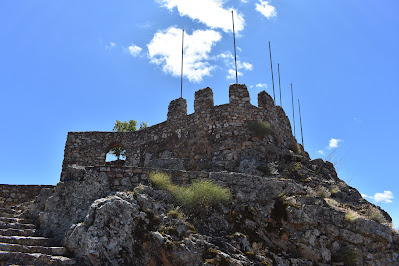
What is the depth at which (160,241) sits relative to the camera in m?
7.84

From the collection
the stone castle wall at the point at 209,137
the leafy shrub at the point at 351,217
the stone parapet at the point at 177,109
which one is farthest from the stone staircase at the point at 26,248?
the stone parapet at the point at 177,109

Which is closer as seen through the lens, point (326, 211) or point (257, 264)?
point (257, 264)

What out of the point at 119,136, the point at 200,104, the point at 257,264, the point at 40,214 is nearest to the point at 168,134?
the point at 200,104

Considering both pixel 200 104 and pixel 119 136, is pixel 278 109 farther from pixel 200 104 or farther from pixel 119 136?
pixel 119 136

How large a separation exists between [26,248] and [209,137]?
8637 millimetres

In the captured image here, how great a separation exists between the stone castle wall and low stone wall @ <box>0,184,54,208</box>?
3602mm

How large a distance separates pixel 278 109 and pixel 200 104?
3905 mm

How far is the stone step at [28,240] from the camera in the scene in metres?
8.07

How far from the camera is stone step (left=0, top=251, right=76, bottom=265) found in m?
7.24

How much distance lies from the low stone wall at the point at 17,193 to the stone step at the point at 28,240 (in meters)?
5.98

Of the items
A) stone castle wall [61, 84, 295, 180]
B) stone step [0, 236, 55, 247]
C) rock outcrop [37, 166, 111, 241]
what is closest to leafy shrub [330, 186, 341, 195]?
stone castle wall [61, 84, 295, 180]

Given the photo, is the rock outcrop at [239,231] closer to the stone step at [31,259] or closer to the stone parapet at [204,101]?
the stone step at [31,259]

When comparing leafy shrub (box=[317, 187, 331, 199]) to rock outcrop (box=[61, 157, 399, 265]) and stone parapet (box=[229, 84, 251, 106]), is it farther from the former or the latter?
stone parapet (box=[229, 84, 251, 106])

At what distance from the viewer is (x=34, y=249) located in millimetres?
7766
